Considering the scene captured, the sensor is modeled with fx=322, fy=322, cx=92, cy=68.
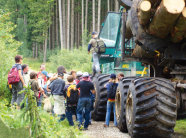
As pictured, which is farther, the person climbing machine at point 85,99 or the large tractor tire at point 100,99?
the large tractor tire at point 100,99

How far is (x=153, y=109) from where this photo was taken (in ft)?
21.6

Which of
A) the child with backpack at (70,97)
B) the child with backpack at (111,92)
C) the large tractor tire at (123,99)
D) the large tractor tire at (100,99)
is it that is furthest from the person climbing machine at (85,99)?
the large tractor tire at (100,99)

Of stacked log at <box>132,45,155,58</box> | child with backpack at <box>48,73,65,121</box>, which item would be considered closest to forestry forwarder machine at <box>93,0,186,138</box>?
stacked log at <box>132,45,155,58</box>

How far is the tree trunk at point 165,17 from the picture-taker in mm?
5590

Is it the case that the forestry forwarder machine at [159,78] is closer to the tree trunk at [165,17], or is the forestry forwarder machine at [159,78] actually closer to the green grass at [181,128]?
→ the tree trunk at [165,17]

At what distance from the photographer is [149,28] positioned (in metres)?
6.58

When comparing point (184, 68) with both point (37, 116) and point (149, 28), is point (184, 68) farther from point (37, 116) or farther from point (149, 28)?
point (37, 116)

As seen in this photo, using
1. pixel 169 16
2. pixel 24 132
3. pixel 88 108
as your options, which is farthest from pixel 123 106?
pixel 24 132

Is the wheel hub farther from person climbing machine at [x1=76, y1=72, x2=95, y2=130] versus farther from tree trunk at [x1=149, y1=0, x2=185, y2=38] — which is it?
tree trunk at [x1=149, y1=0, x2=185, y2=38]

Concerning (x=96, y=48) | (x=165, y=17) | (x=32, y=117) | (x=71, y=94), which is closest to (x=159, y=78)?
(x=165, y=17)

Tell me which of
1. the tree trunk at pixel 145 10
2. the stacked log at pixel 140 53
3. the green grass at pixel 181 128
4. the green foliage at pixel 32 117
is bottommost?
the green grass at pixel 181 128

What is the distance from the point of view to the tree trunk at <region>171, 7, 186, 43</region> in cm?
577

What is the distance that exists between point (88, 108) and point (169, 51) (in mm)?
3132

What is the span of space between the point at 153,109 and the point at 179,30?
1.68 metres
